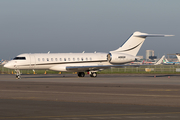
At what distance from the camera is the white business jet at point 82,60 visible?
4506 cm

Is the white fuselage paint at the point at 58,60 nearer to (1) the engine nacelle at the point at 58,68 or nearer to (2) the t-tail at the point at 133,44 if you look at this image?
(1) the engine nacelle at the point at 58,68

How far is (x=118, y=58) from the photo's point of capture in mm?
48500

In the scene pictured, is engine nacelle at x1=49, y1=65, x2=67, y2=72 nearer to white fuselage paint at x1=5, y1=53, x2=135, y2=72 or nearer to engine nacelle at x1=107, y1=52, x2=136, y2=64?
white fuselage paint at x1=5, y1=53, x2=135, y2=72

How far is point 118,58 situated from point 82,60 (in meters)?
5.05

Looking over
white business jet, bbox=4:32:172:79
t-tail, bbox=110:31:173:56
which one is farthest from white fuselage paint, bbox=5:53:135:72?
t-tail, bbox=110:31:173:56

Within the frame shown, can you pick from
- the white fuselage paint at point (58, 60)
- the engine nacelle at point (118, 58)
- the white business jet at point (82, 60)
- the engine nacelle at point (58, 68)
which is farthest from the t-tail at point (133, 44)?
the engine nacelle at point (58, 68)

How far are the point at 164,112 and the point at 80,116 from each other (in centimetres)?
319

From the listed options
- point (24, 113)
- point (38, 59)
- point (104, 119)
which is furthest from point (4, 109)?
point (38, 59)

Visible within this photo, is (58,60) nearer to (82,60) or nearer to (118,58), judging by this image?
(82,60)

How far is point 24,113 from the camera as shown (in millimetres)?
12359

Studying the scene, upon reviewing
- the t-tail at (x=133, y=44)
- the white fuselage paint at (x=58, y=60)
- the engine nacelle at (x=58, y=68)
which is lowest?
the engine nacelle at (x=58, y=68)

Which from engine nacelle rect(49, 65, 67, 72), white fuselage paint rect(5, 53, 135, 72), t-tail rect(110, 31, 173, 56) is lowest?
engine nacelle rect(49, 65, 67, 72)

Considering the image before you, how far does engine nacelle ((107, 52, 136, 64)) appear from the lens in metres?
48.3

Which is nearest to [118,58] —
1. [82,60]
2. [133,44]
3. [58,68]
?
[133,44]
